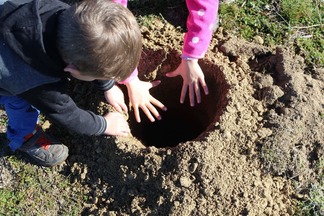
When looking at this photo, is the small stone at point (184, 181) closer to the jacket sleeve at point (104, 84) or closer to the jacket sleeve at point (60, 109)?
the jacket sleeve at point (60, 109)

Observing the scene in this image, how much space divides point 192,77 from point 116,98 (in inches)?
18.7

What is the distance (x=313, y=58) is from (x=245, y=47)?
1.61 ft

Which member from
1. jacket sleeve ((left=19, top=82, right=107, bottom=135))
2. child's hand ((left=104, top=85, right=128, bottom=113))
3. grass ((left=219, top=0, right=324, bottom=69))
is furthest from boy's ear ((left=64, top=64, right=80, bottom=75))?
grass ((left=219, top=0, right=324, bottom=69))

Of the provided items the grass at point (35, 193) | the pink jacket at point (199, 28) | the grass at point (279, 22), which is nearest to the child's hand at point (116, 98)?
the pink jacket at point (199, 28)

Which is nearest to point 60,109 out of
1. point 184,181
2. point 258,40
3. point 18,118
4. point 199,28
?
point 18,118

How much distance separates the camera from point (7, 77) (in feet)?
6.33

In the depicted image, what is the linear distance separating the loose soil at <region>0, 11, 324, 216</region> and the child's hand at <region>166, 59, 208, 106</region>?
0.11 meters

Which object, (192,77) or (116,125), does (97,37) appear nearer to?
(116,125)

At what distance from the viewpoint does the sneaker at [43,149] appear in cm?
257

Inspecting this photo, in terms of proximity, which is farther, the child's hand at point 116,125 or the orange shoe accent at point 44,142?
the orange shoe accent at point 44,142

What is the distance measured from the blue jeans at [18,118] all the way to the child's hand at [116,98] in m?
0.43

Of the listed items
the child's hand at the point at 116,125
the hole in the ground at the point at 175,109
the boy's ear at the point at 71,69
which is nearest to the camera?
the boy's ear at the point at 71,69

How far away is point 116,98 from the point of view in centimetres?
254

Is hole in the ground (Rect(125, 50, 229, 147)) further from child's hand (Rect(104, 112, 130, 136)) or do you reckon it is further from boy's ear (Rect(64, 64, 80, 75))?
boy's ear (Rect(64, 64, 80, 75))
